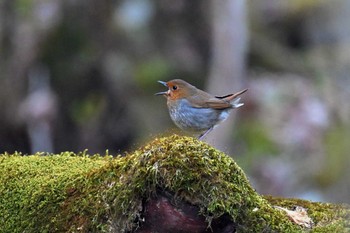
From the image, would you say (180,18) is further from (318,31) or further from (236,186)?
(236,186)

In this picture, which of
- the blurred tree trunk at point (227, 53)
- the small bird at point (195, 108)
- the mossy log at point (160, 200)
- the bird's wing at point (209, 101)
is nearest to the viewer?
the mossy log at point (160, 200)

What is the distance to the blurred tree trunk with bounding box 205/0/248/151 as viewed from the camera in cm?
937

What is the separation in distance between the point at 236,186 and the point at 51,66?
7.65 m

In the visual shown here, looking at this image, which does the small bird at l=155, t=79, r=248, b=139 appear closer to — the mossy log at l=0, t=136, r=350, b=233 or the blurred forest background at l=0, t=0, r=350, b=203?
the mossy log at l=0, t=136, r=350, b=233

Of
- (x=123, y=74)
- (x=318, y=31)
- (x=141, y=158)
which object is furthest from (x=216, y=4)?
(x=141, y=158)

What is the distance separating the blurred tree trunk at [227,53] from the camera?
9.37 meters

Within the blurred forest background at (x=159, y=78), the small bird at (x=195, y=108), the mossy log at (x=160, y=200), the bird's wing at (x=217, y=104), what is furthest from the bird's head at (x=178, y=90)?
the blurred forest background at (x=159, y=78)

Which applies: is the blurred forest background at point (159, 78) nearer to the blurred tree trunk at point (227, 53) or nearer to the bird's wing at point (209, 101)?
the blurred tree trunk at point (227, 53)

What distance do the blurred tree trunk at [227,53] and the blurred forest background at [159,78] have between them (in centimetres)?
1

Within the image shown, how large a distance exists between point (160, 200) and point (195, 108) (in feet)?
7.39

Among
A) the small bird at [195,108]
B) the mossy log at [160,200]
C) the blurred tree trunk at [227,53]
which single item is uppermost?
the blurred tree trunk at [227,53]

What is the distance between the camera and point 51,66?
35.4 ft

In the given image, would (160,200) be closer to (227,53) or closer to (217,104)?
(217,104)

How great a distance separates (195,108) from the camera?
5.55 meters
